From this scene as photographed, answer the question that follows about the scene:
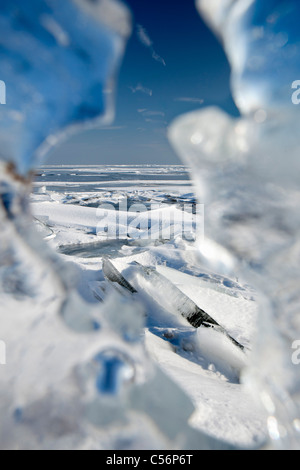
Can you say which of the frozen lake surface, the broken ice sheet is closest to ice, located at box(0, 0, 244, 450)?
the broken ice sheet

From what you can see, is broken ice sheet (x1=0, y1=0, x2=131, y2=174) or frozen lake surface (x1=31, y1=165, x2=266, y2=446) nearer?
broken ice sheet (x1=0, y1=0, x2=131, y2=174)

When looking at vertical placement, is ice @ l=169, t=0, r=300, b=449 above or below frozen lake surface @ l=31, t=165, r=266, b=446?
above

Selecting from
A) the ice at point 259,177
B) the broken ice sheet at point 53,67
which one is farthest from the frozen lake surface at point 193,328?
the broken ice sheet at point 53,67

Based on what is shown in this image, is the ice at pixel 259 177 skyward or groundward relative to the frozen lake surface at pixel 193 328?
skyward

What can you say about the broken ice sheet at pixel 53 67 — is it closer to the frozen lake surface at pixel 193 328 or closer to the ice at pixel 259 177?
the ice at pixel 259 177

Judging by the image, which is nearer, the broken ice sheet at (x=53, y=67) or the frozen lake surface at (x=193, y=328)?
the broken ice sheet at (x=53, y=67)

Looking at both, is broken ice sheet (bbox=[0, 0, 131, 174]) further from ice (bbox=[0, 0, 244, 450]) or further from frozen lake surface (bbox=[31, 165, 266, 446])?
frozen lake surface (bbox=[31, 165, 266, 446])
